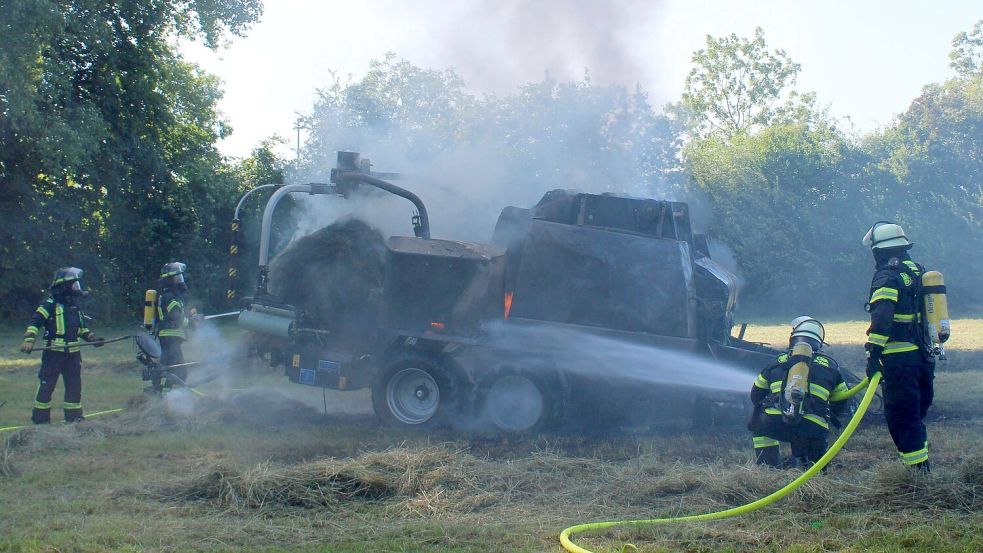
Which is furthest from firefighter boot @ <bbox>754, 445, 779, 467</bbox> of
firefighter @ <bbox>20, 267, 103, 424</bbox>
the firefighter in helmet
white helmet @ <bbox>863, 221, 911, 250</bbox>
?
the firefighter in helmet

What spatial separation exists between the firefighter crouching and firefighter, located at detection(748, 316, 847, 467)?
40cm

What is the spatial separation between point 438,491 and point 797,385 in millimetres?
2809

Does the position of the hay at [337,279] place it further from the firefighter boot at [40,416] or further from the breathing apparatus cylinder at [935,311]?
the breathing apparatus cylinder at [935,311]

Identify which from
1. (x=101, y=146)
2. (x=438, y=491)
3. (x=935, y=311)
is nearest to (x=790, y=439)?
(x=935, y=311)

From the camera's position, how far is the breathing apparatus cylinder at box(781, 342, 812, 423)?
6.54 m

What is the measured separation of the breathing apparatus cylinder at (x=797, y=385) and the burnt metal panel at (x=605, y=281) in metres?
2.38

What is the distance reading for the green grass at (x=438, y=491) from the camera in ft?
17.2

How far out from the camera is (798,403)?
6.54m

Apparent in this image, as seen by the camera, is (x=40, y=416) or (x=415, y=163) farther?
(x=415, y=163)

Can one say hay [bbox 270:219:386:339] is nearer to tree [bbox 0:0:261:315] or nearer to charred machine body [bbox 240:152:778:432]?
charred machine body [bbox 240:152:778:432]

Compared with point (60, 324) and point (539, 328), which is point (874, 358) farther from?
point (60, 324)

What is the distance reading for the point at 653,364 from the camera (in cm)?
902

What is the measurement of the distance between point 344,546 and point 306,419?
4846 mm

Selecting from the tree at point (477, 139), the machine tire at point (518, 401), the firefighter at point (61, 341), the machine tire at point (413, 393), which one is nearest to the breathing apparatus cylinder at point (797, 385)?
the machine tire at point (518, 401)
